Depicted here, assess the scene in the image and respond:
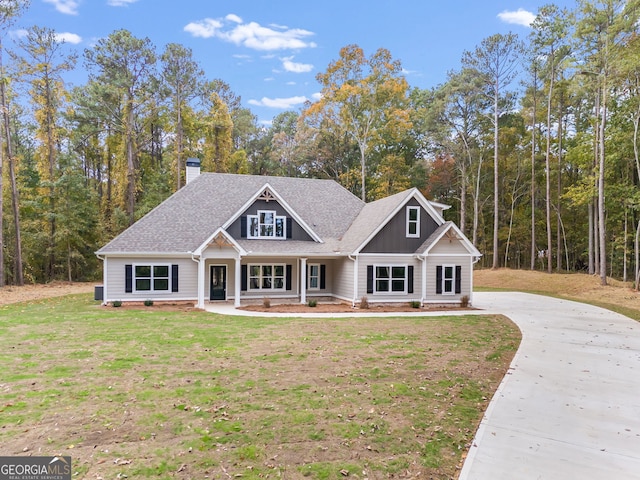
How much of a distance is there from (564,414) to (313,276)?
50.5ft

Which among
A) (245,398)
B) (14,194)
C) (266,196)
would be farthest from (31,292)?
(245,398)

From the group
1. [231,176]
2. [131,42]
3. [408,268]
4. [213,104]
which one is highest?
[131,42]

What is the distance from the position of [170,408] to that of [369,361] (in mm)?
4489

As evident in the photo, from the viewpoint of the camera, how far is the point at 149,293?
1828cm

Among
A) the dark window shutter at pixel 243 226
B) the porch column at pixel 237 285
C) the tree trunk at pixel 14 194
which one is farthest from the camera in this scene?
the tree trunk at pixel 14 194

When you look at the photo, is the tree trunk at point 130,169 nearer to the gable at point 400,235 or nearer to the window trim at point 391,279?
the gable at point 400,235

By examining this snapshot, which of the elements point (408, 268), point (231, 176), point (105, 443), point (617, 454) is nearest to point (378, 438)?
point (617, 454)

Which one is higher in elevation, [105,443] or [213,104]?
[213,104]

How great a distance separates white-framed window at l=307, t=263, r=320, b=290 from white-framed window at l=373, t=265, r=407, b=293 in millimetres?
3432

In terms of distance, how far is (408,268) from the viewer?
1958 centimetres

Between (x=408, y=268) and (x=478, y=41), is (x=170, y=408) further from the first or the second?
(x=478, y=41)

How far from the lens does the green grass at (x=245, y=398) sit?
15.6 feet

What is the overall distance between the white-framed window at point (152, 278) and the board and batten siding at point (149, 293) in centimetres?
18

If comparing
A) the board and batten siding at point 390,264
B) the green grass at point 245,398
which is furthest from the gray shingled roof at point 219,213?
the green grass at point 245,398
